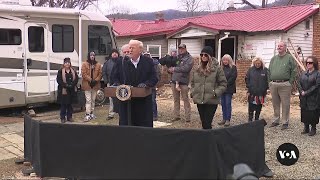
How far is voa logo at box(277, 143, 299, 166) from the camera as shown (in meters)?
4.85

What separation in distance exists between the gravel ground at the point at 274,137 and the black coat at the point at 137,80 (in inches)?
73.7

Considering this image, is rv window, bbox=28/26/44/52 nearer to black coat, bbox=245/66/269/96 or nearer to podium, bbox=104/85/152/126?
black coat, bbox=245/66/269/96

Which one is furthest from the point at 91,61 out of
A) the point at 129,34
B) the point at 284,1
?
the point at 284,1

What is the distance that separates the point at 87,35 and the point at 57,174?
773 centimetres

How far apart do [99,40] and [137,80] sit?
23.0 feet

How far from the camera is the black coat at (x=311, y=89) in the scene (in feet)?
25.7

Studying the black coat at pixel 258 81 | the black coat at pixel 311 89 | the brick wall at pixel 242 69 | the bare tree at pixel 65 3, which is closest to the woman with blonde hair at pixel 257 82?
the black coat at pixel 258 81

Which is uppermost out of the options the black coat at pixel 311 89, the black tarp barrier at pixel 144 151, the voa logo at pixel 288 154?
the black coat at pixel 311 89

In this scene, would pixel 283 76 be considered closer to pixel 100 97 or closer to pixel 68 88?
pixel 68 88

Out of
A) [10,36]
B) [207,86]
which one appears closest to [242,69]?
[10,36]

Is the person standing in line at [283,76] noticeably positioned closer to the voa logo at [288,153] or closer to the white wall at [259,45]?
the voa logo at [288,153]

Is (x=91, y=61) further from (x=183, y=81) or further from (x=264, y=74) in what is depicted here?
(x=264, y=74)

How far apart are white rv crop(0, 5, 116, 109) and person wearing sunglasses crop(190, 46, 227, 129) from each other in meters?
5.27

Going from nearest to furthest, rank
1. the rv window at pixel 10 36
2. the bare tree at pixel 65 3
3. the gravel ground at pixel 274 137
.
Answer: the gravel ground at pixel 274 137, the rv window at pixel 10 36, the bare tree at pixel 65 3
